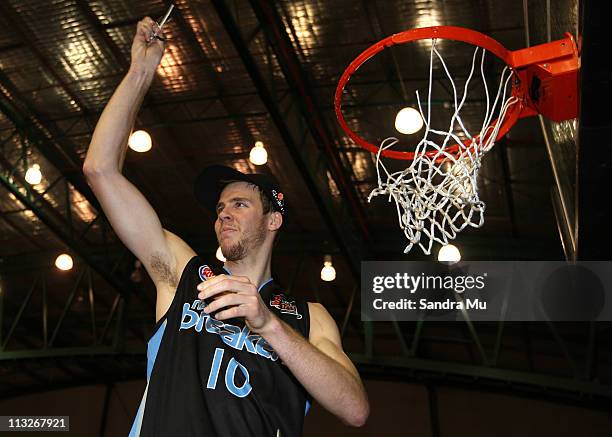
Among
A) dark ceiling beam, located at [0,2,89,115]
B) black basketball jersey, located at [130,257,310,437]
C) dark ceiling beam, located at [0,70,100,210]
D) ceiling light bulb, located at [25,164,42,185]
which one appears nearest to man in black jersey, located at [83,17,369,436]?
black basketball jersey, located at [130,257,310,437]

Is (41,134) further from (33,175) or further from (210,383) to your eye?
(210,383)

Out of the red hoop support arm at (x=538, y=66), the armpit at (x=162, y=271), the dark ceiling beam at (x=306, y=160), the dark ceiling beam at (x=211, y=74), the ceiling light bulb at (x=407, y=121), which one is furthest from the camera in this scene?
the dark ceiling beam at (x=211, y=74)

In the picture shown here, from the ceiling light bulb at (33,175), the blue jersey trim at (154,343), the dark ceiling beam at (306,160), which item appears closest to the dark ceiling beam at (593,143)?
the blue jersey trim at (154,343)

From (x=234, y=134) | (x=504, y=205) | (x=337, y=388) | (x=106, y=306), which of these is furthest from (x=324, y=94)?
(x=106, y=306)

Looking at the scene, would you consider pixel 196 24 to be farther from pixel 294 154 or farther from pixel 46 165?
pixel 46 165

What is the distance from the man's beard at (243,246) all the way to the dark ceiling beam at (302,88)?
4855mm

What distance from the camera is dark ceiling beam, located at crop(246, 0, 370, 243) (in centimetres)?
834

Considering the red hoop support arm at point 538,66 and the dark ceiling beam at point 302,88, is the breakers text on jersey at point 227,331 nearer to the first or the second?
the red hoop support arm at point 538,66

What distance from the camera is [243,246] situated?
3.21 m

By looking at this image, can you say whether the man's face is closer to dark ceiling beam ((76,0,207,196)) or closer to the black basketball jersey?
the black basketball jersey

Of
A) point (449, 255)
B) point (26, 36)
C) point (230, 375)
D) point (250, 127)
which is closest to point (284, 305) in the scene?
point (230, 375)

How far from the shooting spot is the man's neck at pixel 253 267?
3.25 meters

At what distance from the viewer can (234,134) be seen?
417 inches

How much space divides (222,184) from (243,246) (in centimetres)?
40
